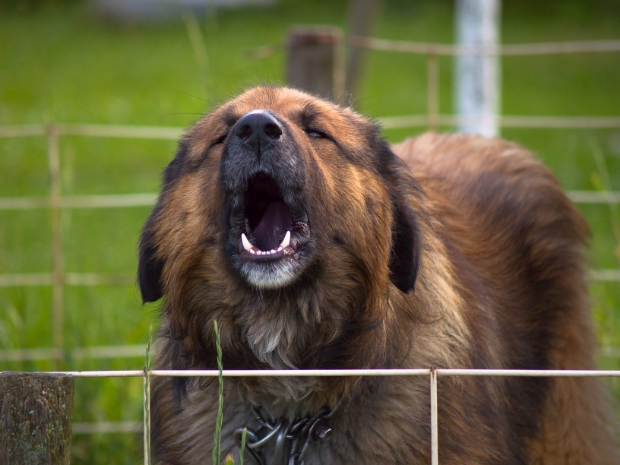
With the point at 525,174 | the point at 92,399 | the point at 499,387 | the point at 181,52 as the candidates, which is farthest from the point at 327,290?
the point at 181,52

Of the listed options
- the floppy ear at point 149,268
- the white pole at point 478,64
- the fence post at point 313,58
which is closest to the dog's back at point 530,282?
the floppy ear at point 149,268

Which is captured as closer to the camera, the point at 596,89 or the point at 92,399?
the point at 92,399

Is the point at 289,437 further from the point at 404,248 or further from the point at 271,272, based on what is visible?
the point at 404,248

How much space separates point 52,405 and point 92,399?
8.46 ft

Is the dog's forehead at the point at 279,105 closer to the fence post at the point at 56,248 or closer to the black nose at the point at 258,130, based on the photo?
the black nose at the point at 258,130

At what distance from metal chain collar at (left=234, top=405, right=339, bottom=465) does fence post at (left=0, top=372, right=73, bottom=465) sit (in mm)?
847

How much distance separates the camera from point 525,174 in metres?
3.81

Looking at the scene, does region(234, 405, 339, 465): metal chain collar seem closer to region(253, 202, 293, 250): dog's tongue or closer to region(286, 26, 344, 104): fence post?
region(253, 202, 293, 250): dog's tongue

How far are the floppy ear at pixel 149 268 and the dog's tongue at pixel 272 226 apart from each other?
0.41 meters

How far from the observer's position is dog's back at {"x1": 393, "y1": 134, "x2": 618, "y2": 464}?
11.0 ft

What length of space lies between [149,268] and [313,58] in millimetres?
2359

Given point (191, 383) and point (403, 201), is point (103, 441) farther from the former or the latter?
point (403, 201)

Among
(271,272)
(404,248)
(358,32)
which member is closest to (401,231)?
(404,248)

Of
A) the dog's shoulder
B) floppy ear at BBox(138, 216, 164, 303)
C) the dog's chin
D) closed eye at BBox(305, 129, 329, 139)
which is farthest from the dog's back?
floppy ear at BBox(138, 216, 164, 303)
